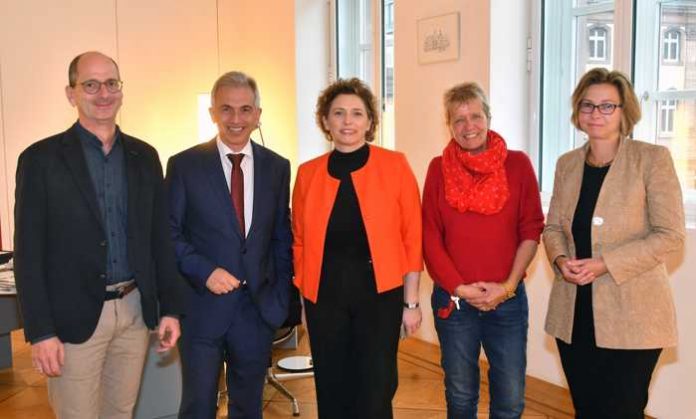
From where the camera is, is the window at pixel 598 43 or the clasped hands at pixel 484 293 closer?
the clasped hands at pixel 484 293

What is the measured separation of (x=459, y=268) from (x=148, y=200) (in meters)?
1.04

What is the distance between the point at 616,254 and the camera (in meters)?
2.02

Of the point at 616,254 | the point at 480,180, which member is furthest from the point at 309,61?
the point at 616,254

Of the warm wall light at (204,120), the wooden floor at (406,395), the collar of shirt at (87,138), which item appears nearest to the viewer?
the collar of shirt at (87,138)

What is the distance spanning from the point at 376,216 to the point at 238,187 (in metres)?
0.49

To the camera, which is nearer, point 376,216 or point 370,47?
point 376,216

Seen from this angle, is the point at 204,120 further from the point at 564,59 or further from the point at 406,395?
the point at 564,59

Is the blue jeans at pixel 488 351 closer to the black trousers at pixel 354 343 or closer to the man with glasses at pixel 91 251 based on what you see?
the black trousers at pixel 354 343

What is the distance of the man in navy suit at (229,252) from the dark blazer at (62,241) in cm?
27

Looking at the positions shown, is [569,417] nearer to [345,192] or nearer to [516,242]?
[516,242]

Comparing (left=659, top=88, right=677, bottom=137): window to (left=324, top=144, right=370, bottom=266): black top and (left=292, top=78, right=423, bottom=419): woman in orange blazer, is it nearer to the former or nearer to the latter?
(left=292, top=78, right=423, bottom=419): woman in orange blazer

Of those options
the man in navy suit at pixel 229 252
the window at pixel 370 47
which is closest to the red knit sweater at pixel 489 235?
the man in navy suit at pixel 229 252

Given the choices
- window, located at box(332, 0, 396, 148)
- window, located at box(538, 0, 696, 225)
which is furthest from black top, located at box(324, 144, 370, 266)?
window, located at box(332, 0, 396, 148)

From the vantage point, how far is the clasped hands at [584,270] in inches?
81.0
